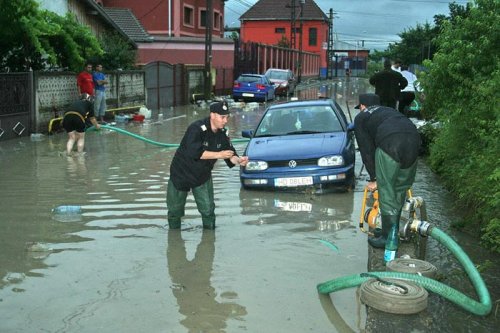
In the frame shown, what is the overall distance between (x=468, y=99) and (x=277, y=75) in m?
30.0

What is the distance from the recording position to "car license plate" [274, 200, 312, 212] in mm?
8336

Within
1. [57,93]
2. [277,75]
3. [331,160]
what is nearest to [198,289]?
[331,160]

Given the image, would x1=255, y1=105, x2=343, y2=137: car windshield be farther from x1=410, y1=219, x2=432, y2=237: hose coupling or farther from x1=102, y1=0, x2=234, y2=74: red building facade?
x1=102, y1=0, x2=234, y2=74: red building facade

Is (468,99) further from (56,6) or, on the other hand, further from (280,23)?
(280,23)

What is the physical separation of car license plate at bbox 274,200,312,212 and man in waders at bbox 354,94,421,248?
2.66 metres

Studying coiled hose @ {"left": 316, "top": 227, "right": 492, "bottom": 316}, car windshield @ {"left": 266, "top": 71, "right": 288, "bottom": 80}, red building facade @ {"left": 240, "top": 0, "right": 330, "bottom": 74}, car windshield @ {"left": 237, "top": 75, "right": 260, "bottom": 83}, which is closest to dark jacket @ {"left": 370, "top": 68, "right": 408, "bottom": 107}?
coiled hose @ {"left": 316, "top": 227, "right": 492, "bottom": 316}

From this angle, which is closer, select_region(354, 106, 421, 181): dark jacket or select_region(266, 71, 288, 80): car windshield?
select_region(354, 106, 421, 181): dark jacket

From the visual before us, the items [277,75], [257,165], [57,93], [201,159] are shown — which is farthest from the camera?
[277,75]

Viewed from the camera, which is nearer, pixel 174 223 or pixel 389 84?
pixel 174 223

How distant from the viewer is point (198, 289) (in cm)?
527

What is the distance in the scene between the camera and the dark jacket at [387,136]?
17.5ft

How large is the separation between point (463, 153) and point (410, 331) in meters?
5.78

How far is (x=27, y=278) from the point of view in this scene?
18.0ft

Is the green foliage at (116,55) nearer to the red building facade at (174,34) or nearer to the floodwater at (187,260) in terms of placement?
the red building facade at (174,34)
